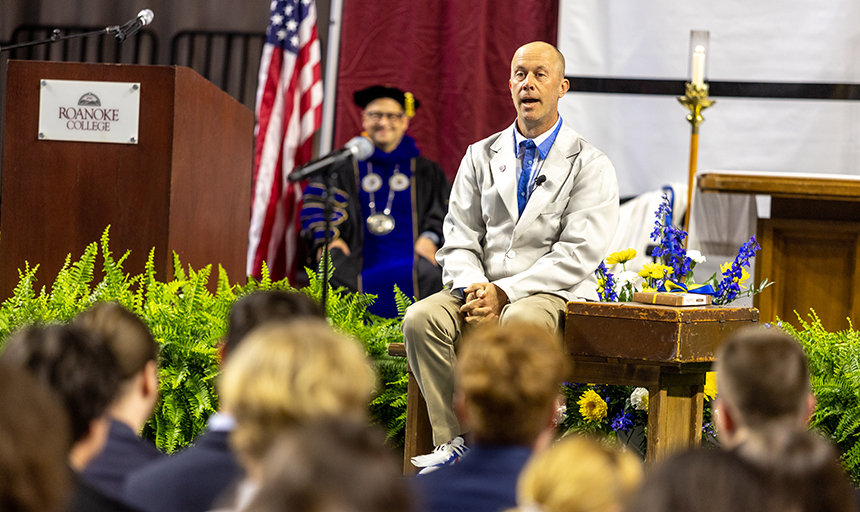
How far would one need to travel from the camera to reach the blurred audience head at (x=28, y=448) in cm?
115

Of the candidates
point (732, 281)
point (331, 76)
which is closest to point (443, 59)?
point (331, 76)

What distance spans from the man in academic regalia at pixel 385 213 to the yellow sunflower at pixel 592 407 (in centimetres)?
183

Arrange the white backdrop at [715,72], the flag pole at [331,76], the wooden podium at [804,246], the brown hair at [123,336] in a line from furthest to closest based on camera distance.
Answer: the flag pole at [331,76], the white backdrop at [715,72], the wooden podium at [804,246], the brown hair at [123,336]

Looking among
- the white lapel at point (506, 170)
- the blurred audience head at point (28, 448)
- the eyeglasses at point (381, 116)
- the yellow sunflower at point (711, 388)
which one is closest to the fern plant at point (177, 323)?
the white lapel at point (506, 170)

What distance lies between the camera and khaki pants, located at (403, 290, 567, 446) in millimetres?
3240

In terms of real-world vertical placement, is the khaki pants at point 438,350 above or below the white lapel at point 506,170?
below

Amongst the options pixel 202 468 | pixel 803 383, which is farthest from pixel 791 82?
pixel 202 468

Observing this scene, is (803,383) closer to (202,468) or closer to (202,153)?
(202,468)

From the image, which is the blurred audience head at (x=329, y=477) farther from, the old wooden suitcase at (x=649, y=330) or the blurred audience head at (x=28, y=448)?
the old wooden suitcase at (x=649, y=330)

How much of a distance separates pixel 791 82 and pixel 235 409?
574 cm

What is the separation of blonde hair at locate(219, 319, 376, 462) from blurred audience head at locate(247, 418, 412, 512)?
33 centimetres

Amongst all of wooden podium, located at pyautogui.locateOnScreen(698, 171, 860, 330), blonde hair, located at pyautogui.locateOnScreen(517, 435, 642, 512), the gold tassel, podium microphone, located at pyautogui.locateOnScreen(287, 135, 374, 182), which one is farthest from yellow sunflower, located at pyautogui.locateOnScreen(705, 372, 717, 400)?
the gold tassel

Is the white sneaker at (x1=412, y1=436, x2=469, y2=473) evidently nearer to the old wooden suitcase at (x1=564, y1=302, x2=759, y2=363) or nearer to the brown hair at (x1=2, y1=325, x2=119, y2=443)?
the old wooden suitcase at (x1=564, y1=302, x2=759, y2=363)

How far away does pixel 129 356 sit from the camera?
1.93 metres
